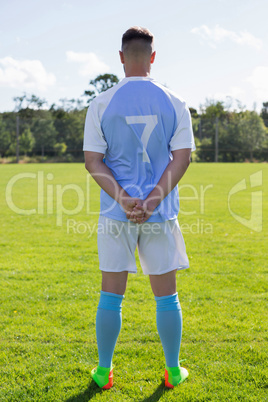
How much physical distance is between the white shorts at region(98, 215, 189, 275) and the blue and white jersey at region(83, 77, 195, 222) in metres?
0.06

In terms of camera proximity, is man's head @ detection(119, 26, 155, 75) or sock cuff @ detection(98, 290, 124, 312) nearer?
man's head @ detection(119, 26, 155, 75)

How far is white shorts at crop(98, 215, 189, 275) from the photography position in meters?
2.24

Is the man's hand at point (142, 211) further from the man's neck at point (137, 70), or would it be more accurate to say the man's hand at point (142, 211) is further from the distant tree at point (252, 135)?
the distant tree at point (252, 135)

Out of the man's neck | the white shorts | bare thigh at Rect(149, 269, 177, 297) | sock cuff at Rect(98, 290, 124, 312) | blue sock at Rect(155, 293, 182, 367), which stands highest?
the man's neck

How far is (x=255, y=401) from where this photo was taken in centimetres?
224

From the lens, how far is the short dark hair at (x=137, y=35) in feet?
7.04

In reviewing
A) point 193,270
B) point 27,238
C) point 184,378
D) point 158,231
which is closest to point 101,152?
point 158,231

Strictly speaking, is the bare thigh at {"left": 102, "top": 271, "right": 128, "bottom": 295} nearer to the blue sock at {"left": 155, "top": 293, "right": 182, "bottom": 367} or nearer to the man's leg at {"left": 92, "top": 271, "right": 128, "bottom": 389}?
the man's leg at {"left": 92, "top": 271, "right": 128, "bottom": 389}

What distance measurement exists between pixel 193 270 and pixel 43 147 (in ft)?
136

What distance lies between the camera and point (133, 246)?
229cm

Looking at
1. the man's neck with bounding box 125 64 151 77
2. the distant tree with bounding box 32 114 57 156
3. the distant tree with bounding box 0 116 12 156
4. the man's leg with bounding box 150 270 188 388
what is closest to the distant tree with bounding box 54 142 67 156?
the distant tree with bounding box 32 114 57 156

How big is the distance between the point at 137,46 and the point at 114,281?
4.26 ft

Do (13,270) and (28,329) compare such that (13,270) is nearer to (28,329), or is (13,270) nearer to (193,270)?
(28,329)

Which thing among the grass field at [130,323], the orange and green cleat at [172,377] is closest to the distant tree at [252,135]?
the grass field at [130,323]
